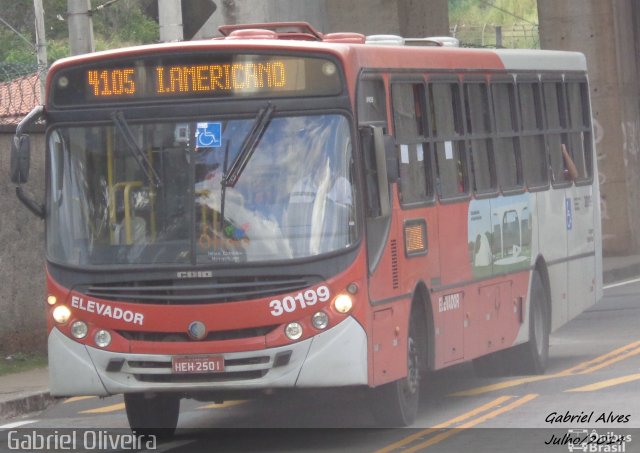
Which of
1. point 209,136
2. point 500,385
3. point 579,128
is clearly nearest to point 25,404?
point 500,385

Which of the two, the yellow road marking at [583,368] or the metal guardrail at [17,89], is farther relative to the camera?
the metal guardrail at [17,89]

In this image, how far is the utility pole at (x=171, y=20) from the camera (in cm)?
1439

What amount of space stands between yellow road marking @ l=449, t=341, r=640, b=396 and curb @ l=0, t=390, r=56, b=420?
139 inches

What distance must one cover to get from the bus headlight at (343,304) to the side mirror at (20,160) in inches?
87.5

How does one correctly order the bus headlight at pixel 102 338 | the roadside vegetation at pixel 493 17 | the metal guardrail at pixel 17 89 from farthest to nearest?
the roadside vegetation at pixel 493 17, the metal guardrail at pixel 17 89, the bus headlight at pixel 102 338

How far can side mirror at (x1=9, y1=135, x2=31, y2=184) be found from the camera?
34.8 ft

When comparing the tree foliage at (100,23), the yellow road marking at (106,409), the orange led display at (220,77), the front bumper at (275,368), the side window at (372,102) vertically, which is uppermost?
the tree foliage at (100,23)

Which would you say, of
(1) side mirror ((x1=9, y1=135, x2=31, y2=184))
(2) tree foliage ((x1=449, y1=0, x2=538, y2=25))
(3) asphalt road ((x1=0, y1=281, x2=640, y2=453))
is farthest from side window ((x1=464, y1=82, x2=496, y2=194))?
(2) tree foliage ((x1=449, y1=0, x2=538, y2=25))

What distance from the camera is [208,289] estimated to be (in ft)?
33.6

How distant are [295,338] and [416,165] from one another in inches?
83.3

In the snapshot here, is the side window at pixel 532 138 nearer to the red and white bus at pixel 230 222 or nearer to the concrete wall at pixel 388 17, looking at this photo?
the red and white bus at pixel 230 222

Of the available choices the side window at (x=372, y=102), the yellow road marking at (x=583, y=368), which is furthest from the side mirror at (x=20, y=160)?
the yellow road marking at (x=583, y=368)

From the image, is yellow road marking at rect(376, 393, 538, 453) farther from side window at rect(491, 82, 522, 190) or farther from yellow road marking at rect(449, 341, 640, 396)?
side window at rect(491, 82, 522, 190)

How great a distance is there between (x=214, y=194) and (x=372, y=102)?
134 cm
